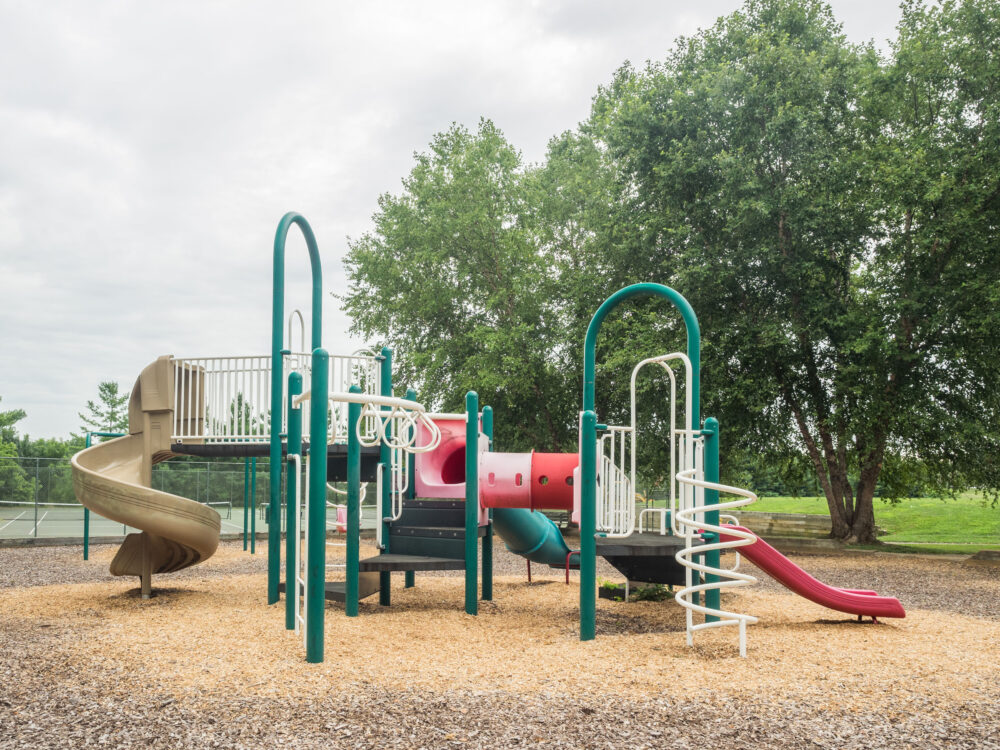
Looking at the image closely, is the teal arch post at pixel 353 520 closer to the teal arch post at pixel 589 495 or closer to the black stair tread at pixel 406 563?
the black stair tread at pixel 406 563

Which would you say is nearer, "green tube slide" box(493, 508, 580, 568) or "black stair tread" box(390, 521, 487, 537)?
"black stair tread" box(390, 521, 487, 537)

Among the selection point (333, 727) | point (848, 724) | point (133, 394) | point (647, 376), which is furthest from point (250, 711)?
point (647, 376)

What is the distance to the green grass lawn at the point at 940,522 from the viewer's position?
81.1ft

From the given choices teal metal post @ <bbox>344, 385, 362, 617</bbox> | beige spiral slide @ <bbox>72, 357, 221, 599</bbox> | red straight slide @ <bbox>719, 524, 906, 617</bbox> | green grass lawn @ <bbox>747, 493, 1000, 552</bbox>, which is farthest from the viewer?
green grass lawn @ <bbox>747, 493, 1000, 552</bbox>

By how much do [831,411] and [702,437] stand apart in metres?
12.6

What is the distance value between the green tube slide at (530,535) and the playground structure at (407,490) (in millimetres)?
21

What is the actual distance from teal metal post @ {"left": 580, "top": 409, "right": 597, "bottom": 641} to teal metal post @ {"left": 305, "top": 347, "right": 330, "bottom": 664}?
2307 mm

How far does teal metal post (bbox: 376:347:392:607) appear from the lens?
9047 mm

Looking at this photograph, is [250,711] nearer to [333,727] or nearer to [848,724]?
[333,727]

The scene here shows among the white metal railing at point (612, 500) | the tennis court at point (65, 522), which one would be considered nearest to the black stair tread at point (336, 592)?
the white metal railing at point (612, 500)

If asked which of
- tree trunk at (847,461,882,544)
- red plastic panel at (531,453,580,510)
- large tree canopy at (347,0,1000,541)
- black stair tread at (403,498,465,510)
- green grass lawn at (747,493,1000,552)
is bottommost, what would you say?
green grass lawn at (747,493,1000,552)

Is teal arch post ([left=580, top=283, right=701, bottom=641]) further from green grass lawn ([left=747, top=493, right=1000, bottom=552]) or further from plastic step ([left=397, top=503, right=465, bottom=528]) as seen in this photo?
green grass lawn ([left=747, top=493, right=1000, bottom=552])

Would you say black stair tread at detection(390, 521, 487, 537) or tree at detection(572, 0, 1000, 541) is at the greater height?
tree at detection(572, 0, 1000, 541)

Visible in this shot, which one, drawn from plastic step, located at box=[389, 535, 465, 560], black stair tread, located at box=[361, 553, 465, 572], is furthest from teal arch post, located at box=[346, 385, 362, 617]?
plastic step, located at box=[389, 535, 465, 560]
